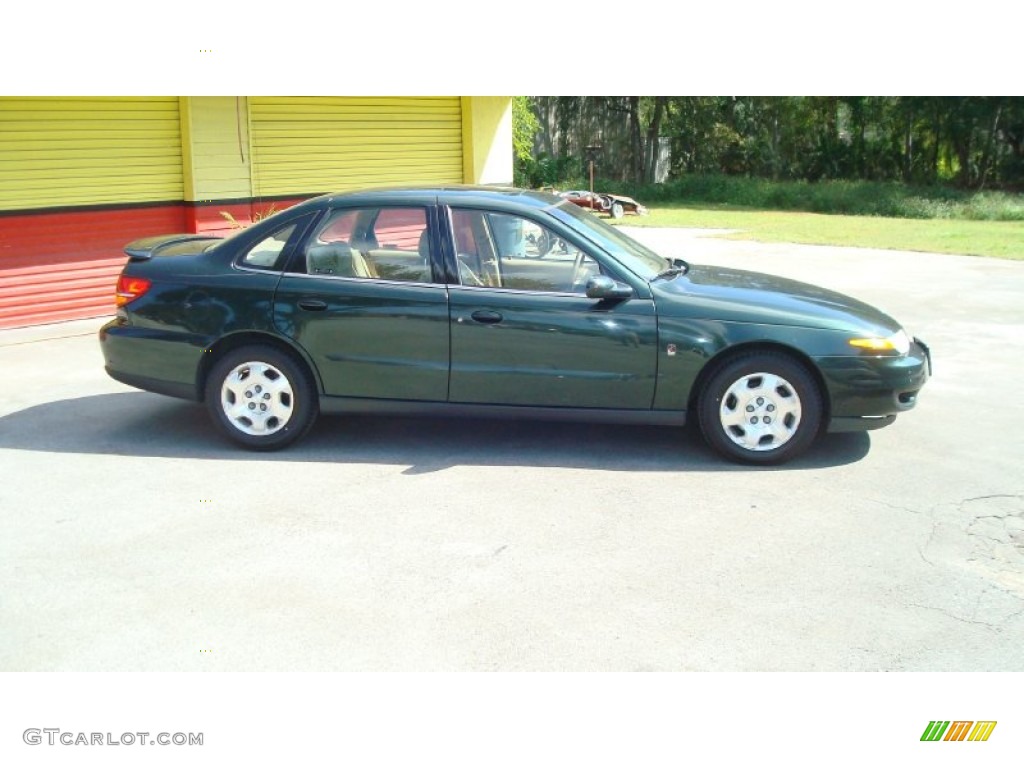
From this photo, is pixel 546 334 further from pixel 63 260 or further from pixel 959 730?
pixel 63 260

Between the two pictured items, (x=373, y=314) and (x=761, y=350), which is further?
(x=373, y=314)

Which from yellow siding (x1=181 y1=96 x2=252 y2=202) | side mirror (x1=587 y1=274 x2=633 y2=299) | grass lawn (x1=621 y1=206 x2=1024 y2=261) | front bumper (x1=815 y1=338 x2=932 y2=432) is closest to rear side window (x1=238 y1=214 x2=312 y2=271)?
side mirror (x1=587 y1=274 x2=633 y2=299)

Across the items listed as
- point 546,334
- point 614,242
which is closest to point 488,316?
point 546,334

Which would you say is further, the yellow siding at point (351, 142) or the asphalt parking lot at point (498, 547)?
the yellow siding at point (351, 142)

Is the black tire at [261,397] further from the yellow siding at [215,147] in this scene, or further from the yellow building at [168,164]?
the yellow siding at [215,147]

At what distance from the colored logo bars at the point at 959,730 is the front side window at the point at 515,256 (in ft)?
11.3

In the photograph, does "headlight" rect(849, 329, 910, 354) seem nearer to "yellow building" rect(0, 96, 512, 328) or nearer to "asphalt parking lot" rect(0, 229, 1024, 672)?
"asphalt parking lot" rect(0, 229, 1024, 672)

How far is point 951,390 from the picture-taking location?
866 cm

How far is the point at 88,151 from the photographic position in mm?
11398

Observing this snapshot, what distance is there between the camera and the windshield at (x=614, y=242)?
6.83m

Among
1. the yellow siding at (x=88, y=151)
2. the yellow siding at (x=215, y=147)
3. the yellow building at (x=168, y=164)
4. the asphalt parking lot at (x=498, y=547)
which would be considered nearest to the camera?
the asphalt parking lot at (x=498, y=547)

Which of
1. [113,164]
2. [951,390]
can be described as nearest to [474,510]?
[951,390]

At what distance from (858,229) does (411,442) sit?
1885 centimetres

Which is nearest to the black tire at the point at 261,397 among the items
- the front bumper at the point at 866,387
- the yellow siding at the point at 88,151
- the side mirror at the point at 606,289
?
the side mirror at the point at 606,289
